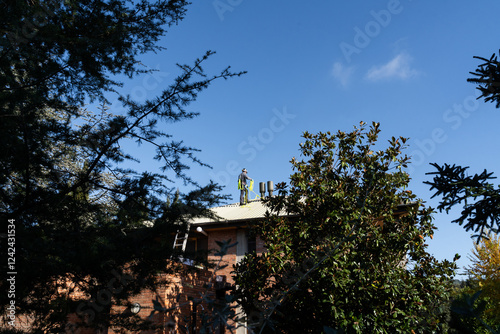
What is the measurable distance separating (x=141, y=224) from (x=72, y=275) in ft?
3.99

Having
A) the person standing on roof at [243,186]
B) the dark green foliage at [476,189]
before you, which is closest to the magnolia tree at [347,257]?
the dark green foliage at [476,189]

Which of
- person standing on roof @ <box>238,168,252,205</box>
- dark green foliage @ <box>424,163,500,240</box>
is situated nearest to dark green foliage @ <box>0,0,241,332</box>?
dark green foliage @ <box>424,163,500,240</box>

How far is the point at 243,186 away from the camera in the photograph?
1962 centimetres

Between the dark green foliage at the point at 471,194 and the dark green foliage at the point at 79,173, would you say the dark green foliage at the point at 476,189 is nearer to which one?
the dark green foliage at the point at 471,194

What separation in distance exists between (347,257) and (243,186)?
38.2ft

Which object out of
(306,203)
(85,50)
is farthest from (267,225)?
(85,50)

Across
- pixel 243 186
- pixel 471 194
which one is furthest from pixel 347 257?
pixel 243 186

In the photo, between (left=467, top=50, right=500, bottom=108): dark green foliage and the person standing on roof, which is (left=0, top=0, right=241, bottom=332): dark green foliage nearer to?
(left=467, top=50, right=500, bottom=108): dark green foliage

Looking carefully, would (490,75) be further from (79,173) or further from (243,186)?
(243,186)

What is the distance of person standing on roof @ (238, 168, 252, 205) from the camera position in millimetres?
19500

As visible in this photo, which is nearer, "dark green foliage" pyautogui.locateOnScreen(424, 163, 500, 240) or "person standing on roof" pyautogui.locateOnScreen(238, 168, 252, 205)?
"dark green foliage" pyautogui.locateOnScreen(424, 163, 500, 240)

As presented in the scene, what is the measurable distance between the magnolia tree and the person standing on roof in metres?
9.47

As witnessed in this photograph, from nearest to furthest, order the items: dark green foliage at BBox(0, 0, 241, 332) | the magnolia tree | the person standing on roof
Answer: dark green foliage at BBox(0, 0, 241, 332) → the magnolia tree → the person standing on roof

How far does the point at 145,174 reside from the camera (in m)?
5.64
